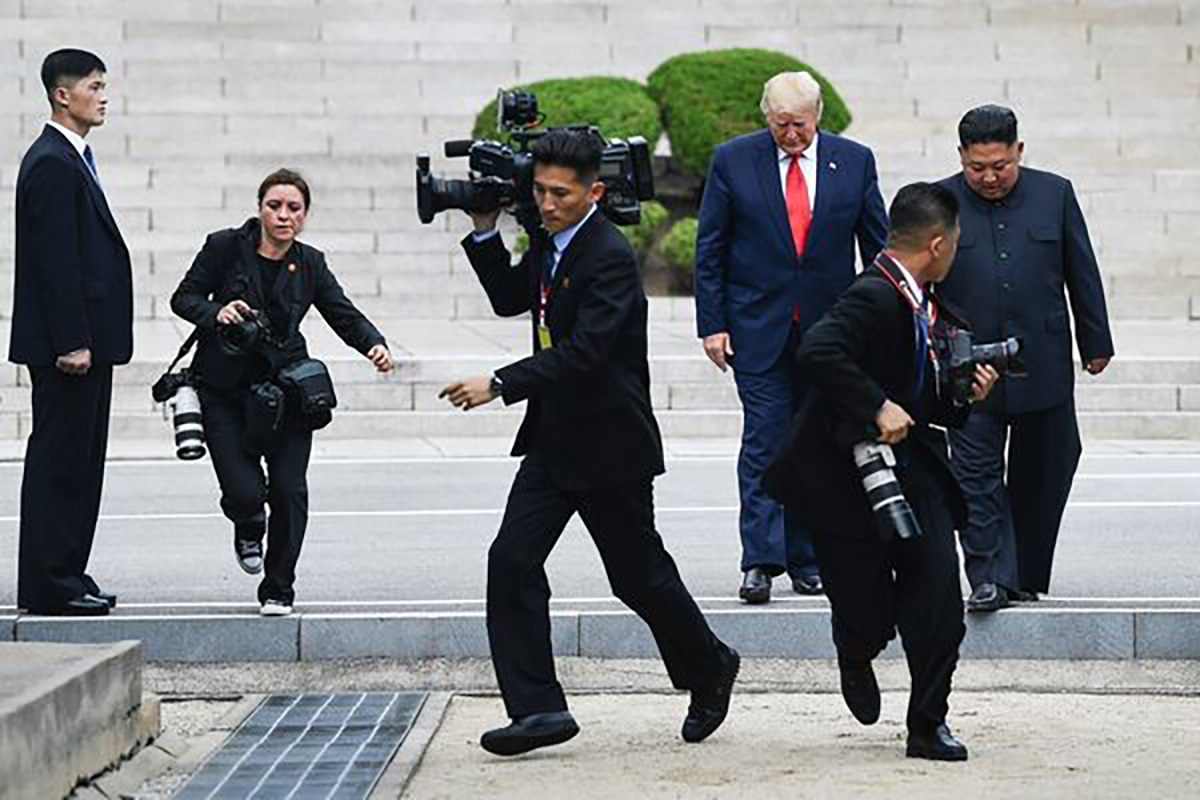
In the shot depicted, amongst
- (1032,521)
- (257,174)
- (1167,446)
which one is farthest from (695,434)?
(257,174)

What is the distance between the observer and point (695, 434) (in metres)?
17.2

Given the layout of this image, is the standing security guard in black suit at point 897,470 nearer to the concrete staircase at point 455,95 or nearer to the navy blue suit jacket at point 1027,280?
the navy blue suit jacket at point 1027,280

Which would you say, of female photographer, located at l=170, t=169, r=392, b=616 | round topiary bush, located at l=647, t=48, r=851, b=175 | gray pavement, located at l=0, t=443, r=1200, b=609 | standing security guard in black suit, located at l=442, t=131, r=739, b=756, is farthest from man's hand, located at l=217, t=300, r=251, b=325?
round topiary bush, located at l=647, t=48, r=851, b=175

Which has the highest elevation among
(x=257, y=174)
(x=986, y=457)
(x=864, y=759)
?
(x=257, y=174)

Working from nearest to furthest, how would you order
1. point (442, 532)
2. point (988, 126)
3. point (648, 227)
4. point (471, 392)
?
point (471, 392) < point (988, 126) < point (442, 532) < point (648, 227)

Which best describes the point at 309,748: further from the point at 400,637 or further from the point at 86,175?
the point at 86,175

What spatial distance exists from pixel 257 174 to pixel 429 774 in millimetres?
17636

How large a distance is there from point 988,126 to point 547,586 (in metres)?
2.48

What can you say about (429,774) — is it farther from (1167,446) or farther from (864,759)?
(1167,446)

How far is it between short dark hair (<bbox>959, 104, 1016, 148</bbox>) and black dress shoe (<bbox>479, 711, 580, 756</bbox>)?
2711mm

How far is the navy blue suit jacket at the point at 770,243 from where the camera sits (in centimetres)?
1004

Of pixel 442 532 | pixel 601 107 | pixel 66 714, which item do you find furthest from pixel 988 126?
pixel 601 107

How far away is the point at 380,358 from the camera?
9328 millimetres

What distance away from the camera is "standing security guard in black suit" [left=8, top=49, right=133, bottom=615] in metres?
9.48
